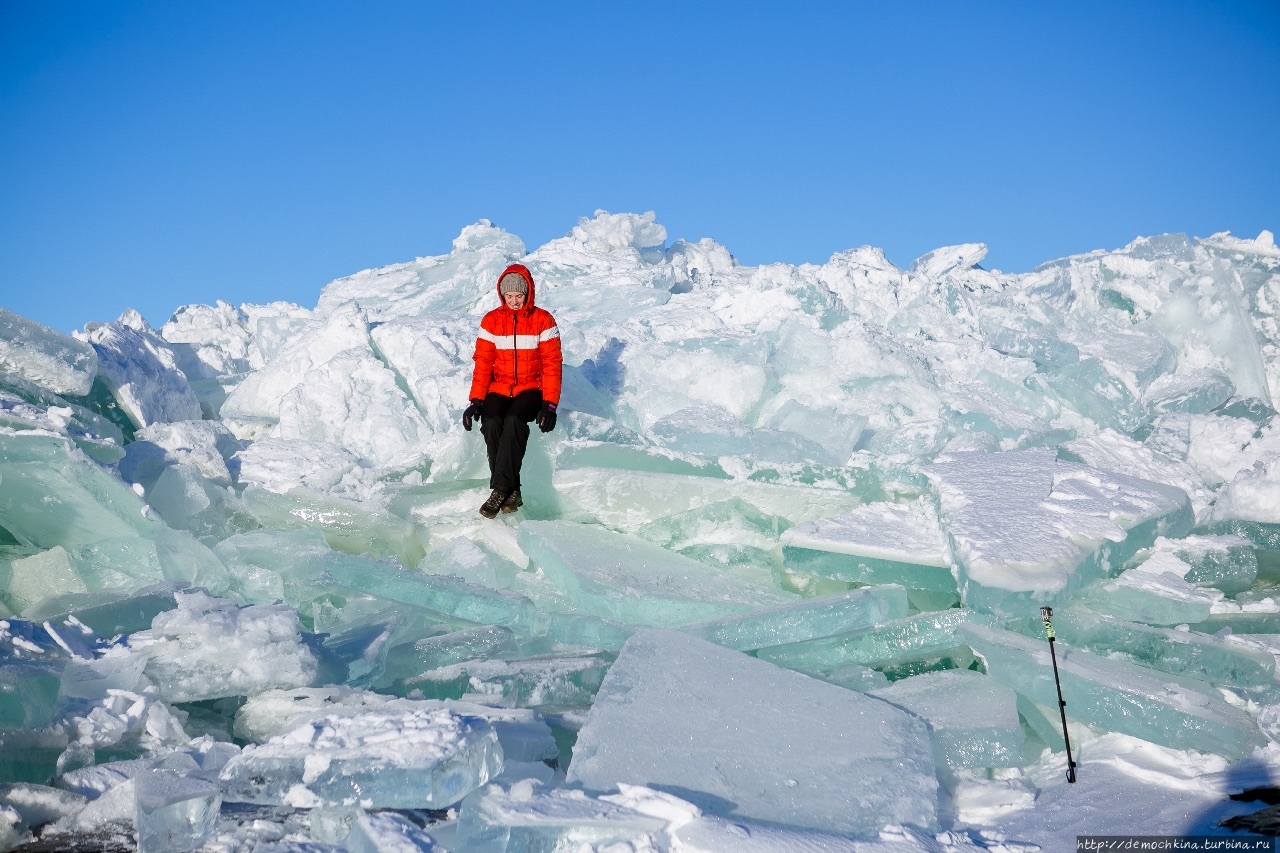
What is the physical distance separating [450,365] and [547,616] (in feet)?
11.0

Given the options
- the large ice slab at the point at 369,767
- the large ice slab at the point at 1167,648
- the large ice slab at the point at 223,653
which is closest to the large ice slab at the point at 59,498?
the large ice slab at the point at 223,653

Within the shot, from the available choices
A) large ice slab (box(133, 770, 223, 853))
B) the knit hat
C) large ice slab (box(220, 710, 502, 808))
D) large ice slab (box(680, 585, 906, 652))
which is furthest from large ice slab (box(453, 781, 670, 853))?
the knit hat

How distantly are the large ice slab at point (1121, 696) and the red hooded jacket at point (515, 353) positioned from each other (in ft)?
8.38

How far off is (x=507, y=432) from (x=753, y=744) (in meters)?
2.40

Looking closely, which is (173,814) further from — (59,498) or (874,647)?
(59,498)

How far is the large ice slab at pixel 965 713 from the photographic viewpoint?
8.12ft

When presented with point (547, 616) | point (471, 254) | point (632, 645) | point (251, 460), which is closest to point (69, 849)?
point (632, 645)

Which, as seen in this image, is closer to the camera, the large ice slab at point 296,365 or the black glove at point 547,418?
the black glove at point 547,418

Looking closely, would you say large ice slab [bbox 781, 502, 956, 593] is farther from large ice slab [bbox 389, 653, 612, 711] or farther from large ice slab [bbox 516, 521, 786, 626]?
large ice slab [bbox 389, 653, 612, 711]

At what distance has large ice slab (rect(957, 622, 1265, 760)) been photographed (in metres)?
2.37

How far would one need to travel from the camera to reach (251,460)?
17.3 feet

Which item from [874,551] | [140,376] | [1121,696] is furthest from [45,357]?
[1121,696]

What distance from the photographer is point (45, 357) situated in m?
4.71

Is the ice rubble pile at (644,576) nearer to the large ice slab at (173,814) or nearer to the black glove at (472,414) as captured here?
the large ice slab at (173,814)
